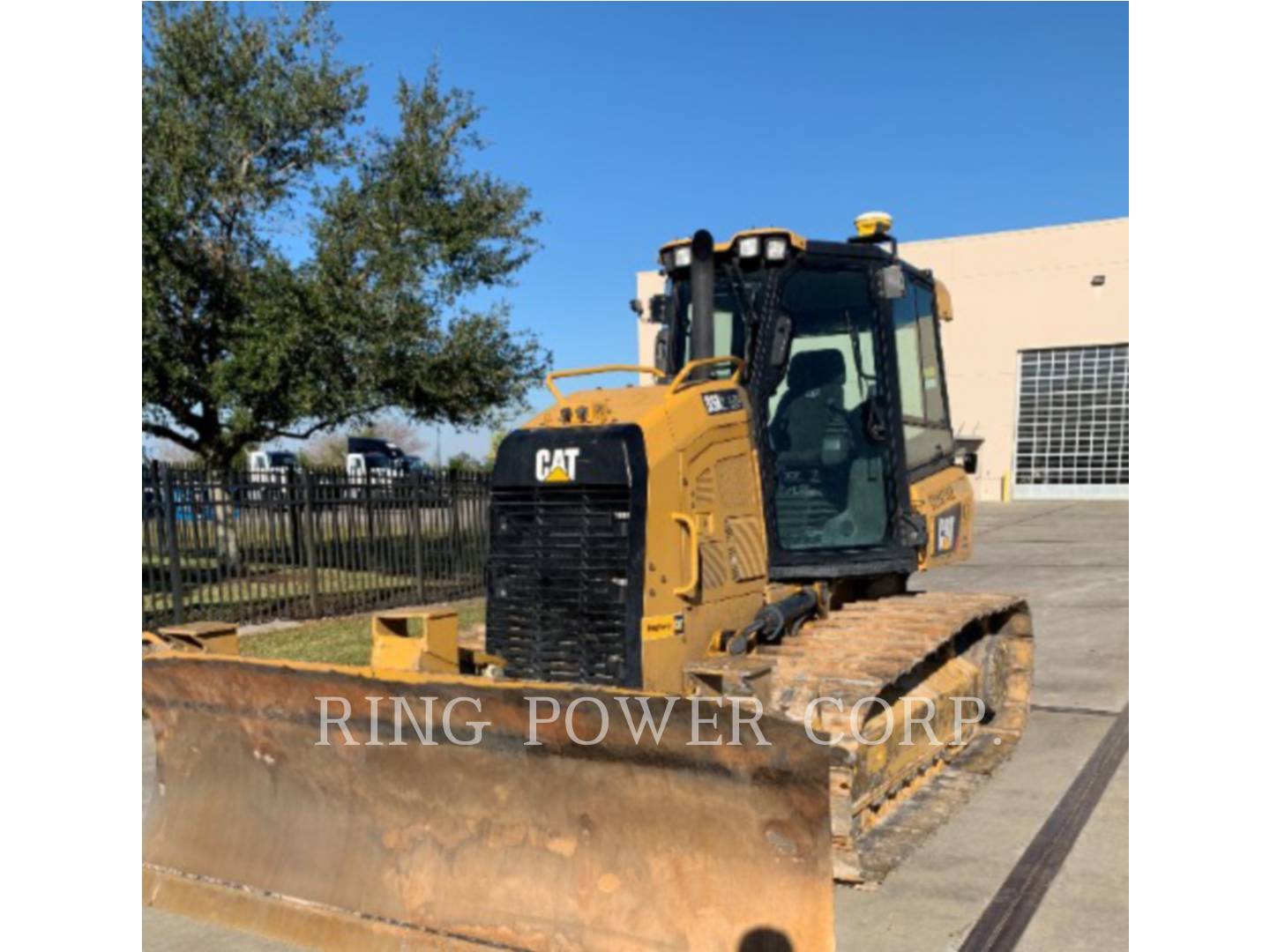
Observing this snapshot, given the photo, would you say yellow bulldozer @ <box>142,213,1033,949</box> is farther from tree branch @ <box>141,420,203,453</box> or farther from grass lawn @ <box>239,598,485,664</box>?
tree branch @ <box>141,420,203,453</box>

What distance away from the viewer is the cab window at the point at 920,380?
19.5 ft

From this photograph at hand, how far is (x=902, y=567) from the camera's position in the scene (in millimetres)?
5680

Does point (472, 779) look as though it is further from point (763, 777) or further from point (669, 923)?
point (763, 777)

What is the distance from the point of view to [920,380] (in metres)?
6.26

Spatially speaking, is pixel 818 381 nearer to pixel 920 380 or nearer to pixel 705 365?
pixel 705 365

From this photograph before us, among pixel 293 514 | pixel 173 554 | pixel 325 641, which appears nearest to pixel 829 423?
pixel 325 641

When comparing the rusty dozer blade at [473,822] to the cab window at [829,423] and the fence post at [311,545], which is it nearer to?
the cab window at [829,423]

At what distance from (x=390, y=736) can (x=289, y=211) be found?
11444 mm

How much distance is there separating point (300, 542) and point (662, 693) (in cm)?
909

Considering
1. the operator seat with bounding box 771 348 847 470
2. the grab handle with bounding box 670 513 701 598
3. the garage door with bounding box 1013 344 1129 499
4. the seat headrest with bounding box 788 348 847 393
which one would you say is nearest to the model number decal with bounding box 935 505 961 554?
the operator seat with bounding box 771 348 847 470

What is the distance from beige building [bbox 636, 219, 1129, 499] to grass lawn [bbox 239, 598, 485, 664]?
763 inches

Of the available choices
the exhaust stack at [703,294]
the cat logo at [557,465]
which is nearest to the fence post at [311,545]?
the cat logo at [557,465]

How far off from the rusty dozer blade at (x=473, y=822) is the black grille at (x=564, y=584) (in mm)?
749

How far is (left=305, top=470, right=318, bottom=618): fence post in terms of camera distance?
11906 millimetres
